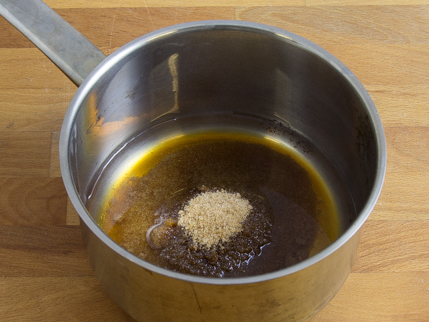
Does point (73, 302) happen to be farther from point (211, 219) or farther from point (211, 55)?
point (211, 55)

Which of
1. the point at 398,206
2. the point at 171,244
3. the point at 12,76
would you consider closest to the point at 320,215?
the point at 398,206

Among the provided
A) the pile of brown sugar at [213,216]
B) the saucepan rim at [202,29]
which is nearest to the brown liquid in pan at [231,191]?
the pile of brown sugar at [213,216]

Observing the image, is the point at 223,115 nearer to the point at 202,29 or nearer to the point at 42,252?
the point at 202,29

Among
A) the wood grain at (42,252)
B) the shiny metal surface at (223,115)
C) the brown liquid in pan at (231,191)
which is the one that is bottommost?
the wood grain at (42,252)

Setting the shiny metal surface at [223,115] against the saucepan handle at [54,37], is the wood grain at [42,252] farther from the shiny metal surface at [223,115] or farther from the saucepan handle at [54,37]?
the saucepan handle at [54,37]

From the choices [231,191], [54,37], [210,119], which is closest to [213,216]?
[231,191]

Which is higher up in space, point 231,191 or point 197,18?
point 197,18
